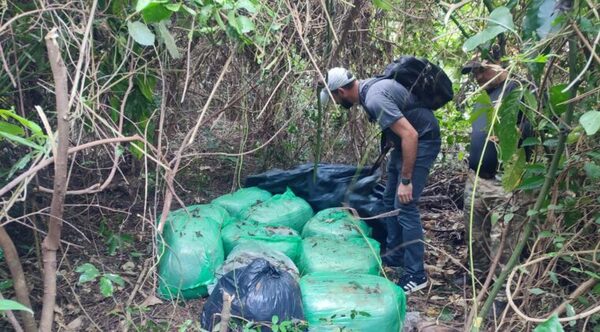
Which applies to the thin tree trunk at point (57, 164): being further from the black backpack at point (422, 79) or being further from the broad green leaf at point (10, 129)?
the black backpack at point (422, 79)

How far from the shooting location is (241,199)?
4.24 meters

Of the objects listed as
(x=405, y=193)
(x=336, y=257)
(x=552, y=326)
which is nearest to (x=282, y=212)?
(x=336, y=257)

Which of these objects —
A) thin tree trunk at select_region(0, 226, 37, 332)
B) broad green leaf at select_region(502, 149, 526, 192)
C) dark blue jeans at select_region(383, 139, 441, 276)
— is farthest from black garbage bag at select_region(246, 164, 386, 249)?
thin tree trunk at select_region(0, 226, 37, 332)

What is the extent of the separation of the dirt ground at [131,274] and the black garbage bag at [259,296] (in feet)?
0.43

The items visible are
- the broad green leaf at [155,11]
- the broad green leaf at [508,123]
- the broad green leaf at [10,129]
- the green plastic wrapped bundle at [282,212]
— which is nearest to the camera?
the broad green leaf at [10,129]

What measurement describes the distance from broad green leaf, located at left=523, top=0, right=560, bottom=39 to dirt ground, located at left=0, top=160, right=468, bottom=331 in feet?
3.46

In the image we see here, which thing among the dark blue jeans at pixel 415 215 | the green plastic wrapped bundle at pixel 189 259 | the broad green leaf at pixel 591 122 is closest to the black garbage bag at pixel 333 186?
the dark blue jeans at pixel 415 215

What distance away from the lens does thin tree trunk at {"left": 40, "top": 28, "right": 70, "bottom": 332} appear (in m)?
1.39

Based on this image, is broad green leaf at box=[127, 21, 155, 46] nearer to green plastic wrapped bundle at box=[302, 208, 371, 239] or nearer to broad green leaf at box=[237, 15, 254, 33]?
broad green leaf at box=[237, 15, 254, 33]

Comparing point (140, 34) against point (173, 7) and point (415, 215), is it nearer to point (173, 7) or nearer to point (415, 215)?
point (173, 7)

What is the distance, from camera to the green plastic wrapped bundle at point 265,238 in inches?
140

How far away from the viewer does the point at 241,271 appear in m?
2.97

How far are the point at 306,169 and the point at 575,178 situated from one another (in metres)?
2.43

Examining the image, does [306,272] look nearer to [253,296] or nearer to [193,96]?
[253,296]
